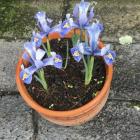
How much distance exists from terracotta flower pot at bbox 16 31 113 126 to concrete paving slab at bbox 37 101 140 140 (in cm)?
Result: 9

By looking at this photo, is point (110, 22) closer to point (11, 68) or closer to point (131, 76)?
point (131, 76)

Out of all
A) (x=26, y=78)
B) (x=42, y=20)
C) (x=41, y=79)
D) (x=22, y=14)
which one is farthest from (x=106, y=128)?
(x=22, y=14)

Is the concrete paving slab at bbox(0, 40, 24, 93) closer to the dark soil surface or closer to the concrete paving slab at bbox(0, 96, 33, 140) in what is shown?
the concrete paving slab at bbox(0, 96, 33, 140)

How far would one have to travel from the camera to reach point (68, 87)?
7.58ft

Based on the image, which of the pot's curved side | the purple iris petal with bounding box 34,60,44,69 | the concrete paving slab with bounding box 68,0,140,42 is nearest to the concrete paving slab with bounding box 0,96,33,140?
the pot's curved side

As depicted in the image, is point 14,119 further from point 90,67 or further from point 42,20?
point 42,20

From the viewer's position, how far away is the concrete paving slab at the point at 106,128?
244 centimetres

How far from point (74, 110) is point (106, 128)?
0.34 metres

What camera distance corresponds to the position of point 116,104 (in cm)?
254

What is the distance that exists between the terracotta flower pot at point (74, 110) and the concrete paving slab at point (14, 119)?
215 mm

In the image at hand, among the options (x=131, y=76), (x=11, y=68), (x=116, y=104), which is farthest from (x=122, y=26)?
(x=11, y=68)

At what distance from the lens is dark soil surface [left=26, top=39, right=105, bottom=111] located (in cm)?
228

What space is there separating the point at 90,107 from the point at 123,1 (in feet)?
3.14

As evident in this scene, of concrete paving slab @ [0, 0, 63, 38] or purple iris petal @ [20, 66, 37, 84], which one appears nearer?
purple iris petal @ [20, 66, 37, 84]
